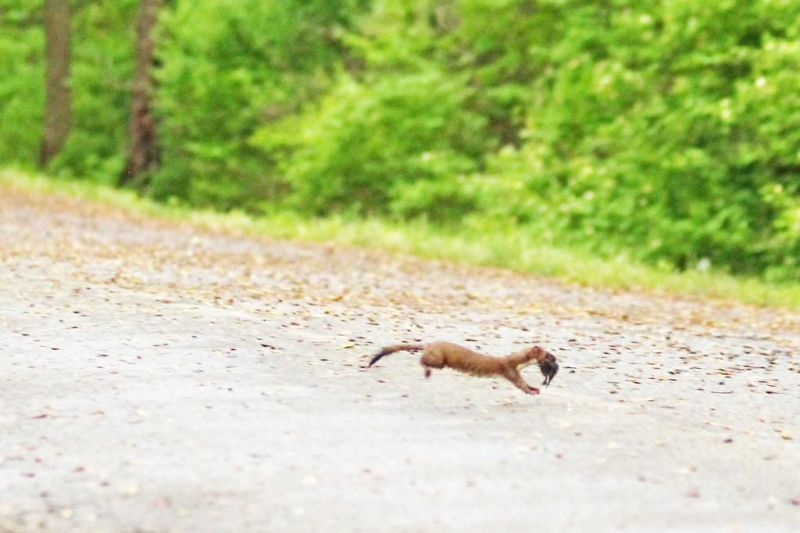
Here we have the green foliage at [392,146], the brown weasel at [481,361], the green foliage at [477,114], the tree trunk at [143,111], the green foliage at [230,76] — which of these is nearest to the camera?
the brown weasel at [481,361]

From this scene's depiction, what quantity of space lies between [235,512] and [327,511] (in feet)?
1.24

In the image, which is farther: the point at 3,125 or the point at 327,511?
the point at 3,125

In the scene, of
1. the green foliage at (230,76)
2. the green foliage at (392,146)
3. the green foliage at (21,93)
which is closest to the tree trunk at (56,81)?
the green foliage at (230,76)

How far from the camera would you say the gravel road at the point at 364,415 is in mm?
5961

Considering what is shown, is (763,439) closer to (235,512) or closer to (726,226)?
(235,512)

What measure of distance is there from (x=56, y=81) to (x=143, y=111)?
290cm

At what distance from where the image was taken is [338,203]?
28203mm

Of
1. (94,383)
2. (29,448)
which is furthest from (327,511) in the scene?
(94,383)

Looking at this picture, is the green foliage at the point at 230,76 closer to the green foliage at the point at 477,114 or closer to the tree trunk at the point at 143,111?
the green foliage at the point at 477,114

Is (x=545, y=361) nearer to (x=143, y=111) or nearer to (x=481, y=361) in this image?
(x=481, y=361)

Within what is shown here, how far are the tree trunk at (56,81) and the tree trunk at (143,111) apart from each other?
219 cm

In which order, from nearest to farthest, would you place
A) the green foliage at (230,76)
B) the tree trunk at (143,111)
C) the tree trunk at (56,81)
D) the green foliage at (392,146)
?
the green foliage at (392,146) < the green foliage at (230,76) < the tree trunk at (143,111) < the tree trunk at (56,81)

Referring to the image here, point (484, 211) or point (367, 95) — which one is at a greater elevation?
point (367, 95)

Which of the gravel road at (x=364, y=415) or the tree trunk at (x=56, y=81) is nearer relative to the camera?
the gravel road at (x=364, y=415)
